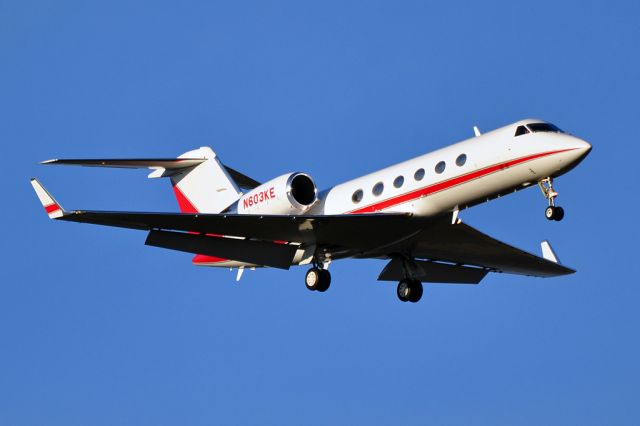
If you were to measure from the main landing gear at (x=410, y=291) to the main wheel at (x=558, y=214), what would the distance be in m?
4.68

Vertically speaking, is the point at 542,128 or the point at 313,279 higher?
the point at 542,128

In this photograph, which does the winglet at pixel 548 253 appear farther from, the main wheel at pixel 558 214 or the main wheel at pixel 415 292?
the main wheel at pixel 558 214

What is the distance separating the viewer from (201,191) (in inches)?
1073

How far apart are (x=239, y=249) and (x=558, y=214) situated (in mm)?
6691

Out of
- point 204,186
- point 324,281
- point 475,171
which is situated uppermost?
Answer: point 204,186

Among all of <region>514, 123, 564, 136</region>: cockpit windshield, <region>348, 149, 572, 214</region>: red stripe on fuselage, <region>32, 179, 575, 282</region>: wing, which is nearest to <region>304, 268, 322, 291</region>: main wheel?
<region>32, 179, 575, 282</region>: wing

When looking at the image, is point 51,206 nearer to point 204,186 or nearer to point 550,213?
point 204,186

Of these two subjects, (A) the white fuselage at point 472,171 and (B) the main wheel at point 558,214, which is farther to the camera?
(A) the white fuselage at point 472,171

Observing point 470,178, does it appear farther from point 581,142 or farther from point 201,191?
point 201,191

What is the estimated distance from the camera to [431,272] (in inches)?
1083

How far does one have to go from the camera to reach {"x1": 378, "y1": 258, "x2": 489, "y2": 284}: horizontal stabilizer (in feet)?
85.1

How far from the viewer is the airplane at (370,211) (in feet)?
73.6

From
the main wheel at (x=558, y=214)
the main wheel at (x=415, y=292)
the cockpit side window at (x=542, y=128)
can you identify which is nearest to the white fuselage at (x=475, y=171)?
the cockpit side window at (x=542, y=128)

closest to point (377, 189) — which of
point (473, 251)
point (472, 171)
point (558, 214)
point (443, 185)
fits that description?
point (443, 185)
